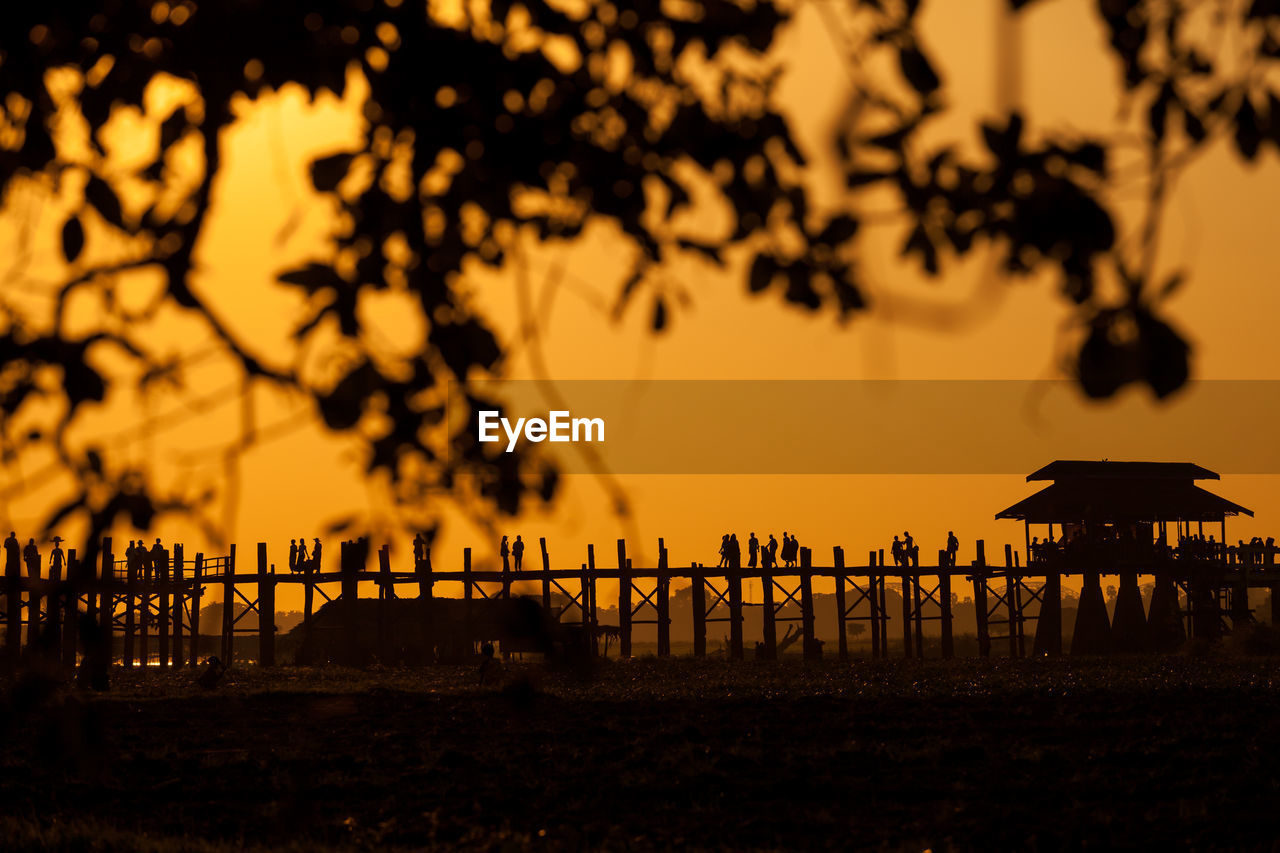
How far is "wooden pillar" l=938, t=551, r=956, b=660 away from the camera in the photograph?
1746 inches

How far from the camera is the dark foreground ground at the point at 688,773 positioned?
41.6 ft

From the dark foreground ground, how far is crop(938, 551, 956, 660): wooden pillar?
1988cm

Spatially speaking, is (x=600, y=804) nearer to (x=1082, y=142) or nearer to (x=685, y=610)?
(x=1082, y=142)

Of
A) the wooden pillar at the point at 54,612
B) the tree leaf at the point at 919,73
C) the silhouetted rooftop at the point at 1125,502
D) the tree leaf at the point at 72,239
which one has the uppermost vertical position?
the silhouetted rooftop at the point at 1125,502

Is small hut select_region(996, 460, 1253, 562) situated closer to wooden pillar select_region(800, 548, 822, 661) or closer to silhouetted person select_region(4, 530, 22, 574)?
wooden pillar select_region(800, 548, 822, 661)

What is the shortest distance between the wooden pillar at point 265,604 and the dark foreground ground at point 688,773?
1803cm

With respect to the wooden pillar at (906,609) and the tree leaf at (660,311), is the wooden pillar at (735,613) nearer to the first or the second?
the wooden pillar at (906,609)

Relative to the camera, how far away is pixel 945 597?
4425 centimetres

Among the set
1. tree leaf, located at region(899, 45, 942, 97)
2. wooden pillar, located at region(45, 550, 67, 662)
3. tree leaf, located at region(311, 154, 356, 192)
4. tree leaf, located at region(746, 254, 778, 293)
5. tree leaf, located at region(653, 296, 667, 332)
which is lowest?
wooden pillar, located at region(45, 550, 67, 662)

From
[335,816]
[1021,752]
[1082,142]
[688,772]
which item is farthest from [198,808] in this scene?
[1082,142]

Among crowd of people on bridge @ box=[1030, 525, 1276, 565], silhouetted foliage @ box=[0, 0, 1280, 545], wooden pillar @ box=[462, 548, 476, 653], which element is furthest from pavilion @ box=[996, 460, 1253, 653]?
silhouetted foliage @ box=[0, 0, 1280, 545]

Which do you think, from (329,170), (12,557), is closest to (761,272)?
(329,170)

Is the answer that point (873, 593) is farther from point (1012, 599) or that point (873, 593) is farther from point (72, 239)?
point (72, 239)

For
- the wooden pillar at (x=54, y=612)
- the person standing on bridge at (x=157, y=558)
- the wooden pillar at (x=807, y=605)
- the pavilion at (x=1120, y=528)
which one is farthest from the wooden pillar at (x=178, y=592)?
the wooden pillar at (x=54, y=612)
